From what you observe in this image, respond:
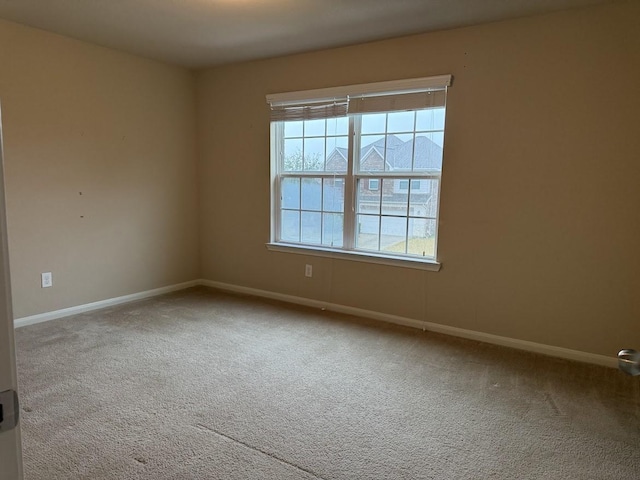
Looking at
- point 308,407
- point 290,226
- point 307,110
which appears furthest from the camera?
point 290,226

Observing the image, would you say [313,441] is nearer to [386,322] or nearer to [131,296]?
[386,322]

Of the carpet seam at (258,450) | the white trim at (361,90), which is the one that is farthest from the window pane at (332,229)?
the carpet seam at (258,450)

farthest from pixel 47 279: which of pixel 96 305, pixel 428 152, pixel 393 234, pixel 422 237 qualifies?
pixel 428 152

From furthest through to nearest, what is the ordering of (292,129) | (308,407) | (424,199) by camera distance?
(292,129)
(424,199)
(308,407)

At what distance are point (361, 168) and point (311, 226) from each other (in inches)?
31.4

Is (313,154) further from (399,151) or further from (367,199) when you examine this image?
(399,151)

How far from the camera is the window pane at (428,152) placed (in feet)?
11.4

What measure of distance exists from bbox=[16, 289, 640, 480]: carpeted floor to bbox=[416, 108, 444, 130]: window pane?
1.72 m

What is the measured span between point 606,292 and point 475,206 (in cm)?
107

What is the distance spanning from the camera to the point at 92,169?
3908 millimetres

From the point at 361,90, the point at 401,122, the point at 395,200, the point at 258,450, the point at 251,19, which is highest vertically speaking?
the point at 251,19

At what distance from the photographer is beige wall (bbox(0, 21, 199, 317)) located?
3.43 m

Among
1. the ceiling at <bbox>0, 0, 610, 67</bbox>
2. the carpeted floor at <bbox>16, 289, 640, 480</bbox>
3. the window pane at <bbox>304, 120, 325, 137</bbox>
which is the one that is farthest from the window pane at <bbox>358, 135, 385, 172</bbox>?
the carpeted floor at <bbox>16, 289, 640, 480</bbox>

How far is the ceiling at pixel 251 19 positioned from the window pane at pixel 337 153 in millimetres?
827
